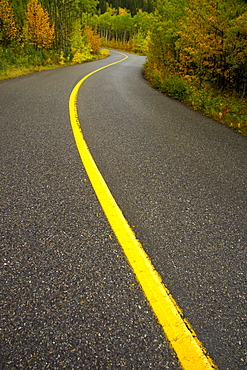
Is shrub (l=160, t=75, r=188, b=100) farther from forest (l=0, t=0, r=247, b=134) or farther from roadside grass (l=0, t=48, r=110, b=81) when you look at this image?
roadside grass (l=0, t=48, r=110, b=81)

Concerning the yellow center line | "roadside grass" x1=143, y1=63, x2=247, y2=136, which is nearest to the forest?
"roadside grass" x1=143, y1=63, x2=247, y2=136

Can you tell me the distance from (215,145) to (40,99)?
5428 mm

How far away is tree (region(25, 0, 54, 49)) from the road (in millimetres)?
22904

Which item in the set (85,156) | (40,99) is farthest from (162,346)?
(40,99)

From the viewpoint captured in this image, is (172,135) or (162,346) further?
(172,135)

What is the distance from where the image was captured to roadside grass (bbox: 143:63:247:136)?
6.50 metres

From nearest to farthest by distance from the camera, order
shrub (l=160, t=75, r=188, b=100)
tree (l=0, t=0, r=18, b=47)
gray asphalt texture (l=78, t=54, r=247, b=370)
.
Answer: gray asphalt texture (l=78, t=54, r=247, b=370) < shrub (l=160, t=75, r=188, b=100) < tree (l=0, t=0, r=18, b=47)

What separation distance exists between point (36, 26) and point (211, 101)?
842 inches

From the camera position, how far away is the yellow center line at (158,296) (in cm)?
Result: 134

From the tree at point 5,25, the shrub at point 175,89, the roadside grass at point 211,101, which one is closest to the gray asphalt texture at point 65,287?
the roadside grass at point 211,101

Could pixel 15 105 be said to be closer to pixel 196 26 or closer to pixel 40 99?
pixel 40 99

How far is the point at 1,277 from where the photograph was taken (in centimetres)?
174

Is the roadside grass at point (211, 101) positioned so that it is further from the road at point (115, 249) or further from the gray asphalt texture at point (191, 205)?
the road at point (115, 249)

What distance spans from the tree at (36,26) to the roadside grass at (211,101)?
1715cm
